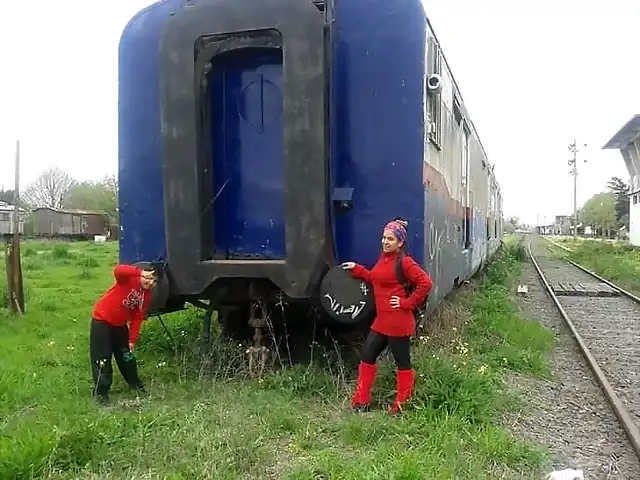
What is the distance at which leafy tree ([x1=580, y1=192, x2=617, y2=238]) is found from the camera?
253 ft

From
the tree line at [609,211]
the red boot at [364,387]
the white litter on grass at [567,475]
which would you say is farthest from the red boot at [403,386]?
the tree line at [609,211]

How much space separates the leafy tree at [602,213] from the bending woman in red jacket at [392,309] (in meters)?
74.9

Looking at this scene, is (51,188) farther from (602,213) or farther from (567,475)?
(567,475)

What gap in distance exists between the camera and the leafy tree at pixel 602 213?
3041 inches

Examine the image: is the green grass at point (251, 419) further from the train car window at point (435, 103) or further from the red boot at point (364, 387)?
the train car window at point (435, 103)

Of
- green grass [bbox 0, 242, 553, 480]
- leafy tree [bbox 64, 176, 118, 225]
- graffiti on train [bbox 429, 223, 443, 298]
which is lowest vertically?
green grass [bbox 0, 242, 553, 480]

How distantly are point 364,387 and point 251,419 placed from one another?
84 centimetres

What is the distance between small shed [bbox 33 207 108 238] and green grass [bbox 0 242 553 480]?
57.6 meters

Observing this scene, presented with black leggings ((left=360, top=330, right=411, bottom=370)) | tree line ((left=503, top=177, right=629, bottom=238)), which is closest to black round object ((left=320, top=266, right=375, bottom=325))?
black leggings ((left=360, top=330, right=411, bottom=370))

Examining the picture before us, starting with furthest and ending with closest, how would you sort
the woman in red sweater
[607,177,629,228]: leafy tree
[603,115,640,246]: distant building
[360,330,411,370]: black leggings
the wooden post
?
[607,177,629,228]: leafy tree < [603,115,640,246]: distant building < the wooden post < the woman in red sweater < [360,330,411,370]: black leggings

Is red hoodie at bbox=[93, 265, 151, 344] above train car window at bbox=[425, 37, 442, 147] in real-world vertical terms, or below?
below

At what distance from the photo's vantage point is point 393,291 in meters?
4.91

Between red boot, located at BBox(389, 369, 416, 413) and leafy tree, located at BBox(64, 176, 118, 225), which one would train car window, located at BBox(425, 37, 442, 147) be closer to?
red boot, located at BBox(389, 369, 416, 413)

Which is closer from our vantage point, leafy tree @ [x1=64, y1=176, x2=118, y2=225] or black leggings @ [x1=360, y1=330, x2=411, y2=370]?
black leggings @ [x1=360, y1=330, x2=411, y2=370]
